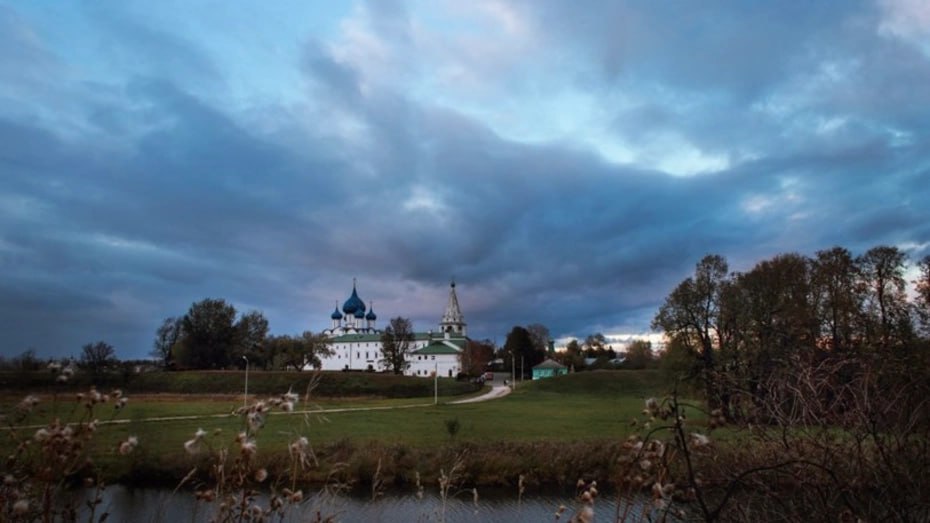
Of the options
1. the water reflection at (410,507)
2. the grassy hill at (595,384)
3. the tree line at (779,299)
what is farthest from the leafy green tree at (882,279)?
the grassy hill at (595,384)

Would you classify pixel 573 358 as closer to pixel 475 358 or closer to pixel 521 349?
pixel 521 349

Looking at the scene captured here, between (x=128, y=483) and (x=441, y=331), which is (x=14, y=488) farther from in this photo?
(x=441, y=331)

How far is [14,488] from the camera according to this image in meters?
3.22

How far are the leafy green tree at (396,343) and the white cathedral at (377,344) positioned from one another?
7.84 meters

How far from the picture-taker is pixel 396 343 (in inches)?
4158

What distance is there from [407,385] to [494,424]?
39039mm

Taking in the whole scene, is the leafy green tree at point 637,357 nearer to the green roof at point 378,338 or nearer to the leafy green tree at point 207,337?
the green roof at point 378,338

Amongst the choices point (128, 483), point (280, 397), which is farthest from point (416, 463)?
point (280, 397)

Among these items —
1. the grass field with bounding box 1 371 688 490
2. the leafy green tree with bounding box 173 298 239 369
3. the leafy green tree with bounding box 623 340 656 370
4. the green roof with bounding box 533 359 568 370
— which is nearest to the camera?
the grass field with bounding box 1 371 688 490

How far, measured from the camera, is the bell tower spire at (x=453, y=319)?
152 meters

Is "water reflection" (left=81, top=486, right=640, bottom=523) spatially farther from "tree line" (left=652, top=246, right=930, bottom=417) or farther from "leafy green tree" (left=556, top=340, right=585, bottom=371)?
"leafy green tree" (left=556, top=340, right=585, bottom=371)

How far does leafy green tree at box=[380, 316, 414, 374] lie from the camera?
104144 millimetres

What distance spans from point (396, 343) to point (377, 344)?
34618 millimetres

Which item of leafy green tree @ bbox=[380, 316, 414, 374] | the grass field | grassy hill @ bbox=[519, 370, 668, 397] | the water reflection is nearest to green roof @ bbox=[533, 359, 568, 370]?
leafy green tree @ bbox=[380, 316, 414, 374]
